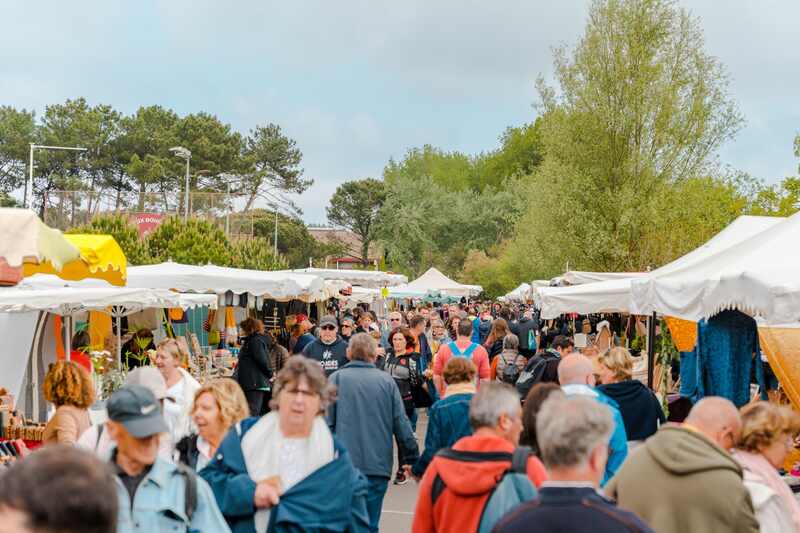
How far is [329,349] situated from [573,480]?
8.08 m

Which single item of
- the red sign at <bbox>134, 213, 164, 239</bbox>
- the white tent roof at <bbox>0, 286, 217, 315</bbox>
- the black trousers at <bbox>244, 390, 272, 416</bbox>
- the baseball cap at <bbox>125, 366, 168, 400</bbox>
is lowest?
the black trousers at <bbox>244, 390, 272, 416</bbox>

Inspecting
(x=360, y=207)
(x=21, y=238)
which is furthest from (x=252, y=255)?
(x=360, y=207)

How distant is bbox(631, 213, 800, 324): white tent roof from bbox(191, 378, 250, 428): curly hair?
3975mm

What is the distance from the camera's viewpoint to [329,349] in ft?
37.6

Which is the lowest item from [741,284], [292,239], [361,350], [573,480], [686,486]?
[686,486]

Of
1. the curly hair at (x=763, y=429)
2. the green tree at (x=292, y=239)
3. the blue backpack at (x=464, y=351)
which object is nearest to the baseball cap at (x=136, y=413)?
the curly hair at (x=763, y=429)

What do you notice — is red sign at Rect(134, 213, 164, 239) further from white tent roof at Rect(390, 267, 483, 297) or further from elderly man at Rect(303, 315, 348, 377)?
elderly man at Rect(303, 315, 348, 377)

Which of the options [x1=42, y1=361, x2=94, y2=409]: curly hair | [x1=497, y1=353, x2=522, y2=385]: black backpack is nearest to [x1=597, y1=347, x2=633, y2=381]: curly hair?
[x1=42, y1=361, x2=94, y2=409]: curly hair

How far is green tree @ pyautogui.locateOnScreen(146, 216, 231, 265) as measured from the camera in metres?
40.4

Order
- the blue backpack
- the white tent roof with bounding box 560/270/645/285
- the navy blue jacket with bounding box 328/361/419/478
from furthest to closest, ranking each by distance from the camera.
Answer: the white tent roof with bounding box 560/270/645/285
the blue backpack
the navy blue jacket with bounding box 328/361/419/478

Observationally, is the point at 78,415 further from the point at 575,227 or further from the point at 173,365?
the point at 575,227

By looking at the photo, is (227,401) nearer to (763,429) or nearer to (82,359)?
(763,429)

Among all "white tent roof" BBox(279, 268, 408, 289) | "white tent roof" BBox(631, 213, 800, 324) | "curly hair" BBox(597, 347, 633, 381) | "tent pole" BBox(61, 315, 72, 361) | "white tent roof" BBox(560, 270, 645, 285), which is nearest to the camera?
"white tent roof" BBox(631, 213, 800, 324)

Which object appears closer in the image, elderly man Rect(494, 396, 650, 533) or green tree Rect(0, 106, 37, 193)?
elderly man Rect(494, 396, 650, 533)
